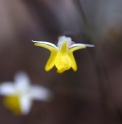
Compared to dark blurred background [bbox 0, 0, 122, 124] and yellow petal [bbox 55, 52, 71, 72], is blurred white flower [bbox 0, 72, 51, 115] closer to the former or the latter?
dark blurred background [bbox 0, 0, 122, 124]

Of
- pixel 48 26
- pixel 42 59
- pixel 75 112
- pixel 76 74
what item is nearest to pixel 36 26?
pixel 48 26

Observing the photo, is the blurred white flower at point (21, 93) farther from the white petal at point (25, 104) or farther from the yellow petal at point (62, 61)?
the yellow petal at point (62, 61)

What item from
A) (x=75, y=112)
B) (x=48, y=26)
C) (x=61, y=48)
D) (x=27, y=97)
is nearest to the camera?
(x=61, y=48)

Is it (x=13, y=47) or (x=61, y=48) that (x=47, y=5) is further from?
(x=61, y=48)

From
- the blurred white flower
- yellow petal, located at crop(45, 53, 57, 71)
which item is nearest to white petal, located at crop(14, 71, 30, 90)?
the blurred white flower

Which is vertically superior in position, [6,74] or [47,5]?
[47,5]

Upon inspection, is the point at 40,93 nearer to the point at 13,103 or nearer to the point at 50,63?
the point at 13,103

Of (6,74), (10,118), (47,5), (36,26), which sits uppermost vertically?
(47,5)
